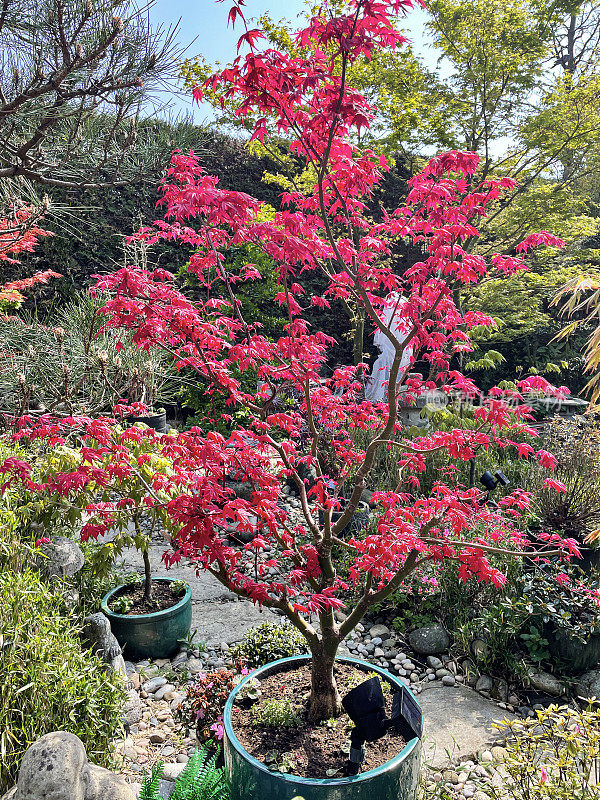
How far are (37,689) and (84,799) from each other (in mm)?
564

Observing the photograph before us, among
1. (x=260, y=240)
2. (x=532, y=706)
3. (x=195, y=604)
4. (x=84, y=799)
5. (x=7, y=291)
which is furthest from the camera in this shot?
(x=7, y=291)

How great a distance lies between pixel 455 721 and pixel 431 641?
66cm

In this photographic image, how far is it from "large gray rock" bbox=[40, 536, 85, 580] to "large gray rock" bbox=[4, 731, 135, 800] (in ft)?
5.25

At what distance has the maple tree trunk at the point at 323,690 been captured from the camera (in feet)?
7.35

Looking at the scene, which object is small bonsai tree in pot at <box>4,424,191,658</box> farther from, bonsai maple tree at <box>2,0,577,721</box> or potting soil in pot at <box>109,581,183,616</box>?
bonsai maple tree at <box>2,0,577,721</box>

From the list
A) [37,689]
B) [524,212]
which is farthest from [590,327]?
[37,689]

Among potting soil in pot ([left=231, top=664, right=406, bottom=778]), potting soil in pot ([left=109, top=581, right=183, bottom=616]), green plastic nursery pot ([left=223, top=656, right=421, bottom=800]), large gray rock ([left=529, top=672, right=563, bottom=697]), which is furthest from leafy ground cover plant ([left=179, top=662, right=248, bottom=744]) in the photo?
large gray rock ([left=529, top=672, right=563, bottom=697])

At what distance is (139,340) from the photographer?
2.28 meters

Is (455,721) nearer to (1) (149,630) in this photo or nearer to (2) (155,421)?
(1) (149,630)

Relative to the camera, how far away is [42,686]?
2.22m

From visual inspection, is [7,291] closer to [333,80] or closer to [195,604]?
[195,604]

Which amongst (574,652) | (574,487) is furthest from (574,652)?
(574,487)

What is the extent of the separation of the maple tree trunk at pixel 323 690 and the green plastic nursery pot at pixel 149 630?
1.39 meters

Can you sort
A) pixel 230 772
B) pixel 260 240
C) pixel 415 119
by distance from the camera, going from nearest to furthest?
pixel 230 772 → pixel 260 240 → pixel 415 119
